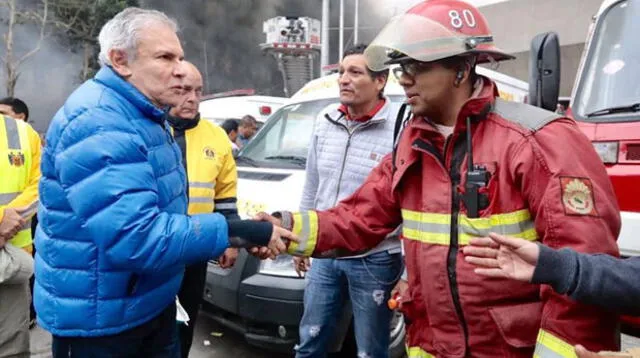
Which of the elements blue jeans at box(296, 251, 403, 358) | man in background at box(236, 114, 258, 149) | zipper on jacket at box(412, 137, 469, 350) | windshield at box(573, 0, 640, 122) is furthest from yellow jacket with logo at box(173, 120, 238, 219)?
man in background at box(236, 114, 258, 149)

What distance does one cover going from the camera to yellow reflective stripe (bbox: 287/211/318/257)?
7.51ft

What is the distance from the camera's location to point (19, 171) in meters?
3.24

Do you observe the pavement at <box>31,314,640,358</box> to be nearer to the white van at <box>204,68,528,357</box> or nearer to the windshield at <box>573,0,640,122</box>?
the white van at <box>204,68,528,357</box>

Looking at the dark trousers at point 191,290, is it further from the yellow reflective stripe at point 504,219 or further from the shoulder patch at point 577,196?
the shoulder patch at point 577,196

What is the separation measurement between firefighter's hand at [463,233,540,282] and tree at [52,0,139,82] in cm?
2442

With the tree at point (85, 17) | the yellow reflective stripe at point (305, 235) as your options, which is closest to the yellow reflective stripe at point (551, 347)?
the yellow reflective stripe at point (305, 235)

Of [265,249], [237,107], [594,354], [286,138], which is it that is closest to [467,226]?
[594,354]

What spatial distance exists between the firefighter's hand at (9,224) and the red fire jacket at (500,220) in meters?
2.25

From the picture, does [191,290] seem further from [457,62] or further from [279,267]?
[457,62]

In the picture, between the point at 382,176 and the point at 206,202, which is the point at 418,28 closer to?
the point at 382,176

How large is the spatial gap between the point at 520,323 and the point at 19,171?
2.92m

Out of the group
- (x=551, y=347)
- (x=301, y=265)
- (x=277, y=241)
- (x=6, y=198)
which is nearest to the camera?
(x=551, y=347)

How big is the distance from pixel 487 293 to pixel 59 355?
161cm

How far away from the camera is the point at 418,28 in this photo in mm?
1828
